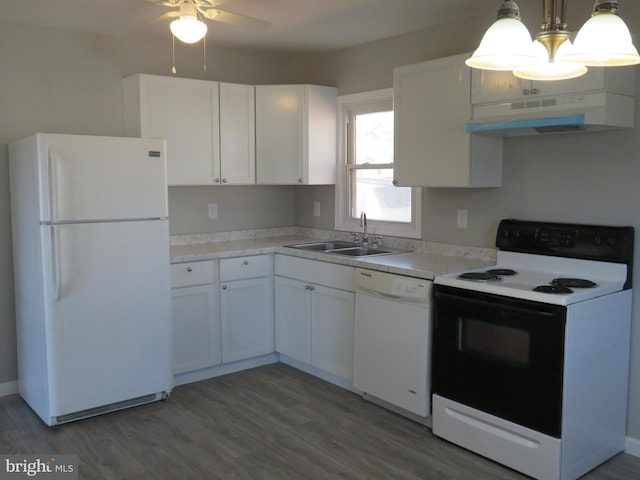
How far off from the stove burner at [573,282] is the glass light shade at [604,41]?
153 centimetres

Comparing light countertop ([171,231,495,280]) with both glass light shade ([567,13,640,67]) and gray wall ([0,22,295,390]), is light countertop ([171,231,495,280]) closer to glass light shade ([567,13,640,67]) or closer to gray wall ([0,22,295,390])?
gray wall ([0,22,295,390])

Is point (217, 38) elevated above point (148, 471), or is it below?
above

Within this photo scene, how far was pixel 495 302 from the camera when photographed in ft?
9.25

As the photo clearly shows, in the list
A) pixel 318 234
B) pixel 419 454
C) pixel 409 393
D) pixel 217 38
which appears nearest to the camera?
pixel 419 454

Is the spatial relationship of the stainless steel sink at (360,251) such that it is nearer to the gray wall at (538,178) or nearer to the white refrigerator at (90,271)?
the gray wall at (538,178)

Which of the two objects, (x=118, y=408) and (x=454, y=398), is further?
(x=118, y=408)

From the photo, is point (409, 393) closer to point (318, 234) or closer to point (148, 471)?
point (148, 471)

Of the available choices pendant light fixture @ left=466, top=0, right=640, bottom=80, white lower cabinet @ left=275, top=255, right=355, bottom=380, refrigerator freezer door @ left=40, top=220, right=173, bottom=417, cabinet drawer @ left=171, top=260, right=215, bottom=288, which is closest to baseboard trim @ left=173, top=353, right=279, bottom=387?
white lower cabinet @ left=275, top=255, right=355, bottom=380

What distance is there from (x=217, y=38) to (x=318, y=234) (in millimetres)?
1682

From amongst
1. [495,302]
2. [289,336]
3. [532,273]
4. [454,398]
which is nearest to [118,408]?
[289,336]

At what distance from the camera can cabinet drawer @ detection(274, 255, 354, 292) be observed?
3752 mm

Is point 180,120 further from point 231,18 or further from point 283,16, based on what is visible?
point 231,18

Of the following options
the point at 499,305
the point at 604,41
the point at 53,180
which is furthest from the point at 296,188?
the point at 604,41

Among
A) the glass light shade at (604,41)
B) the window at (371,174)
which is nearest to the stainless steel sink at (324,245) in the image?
the window at (371,174)
